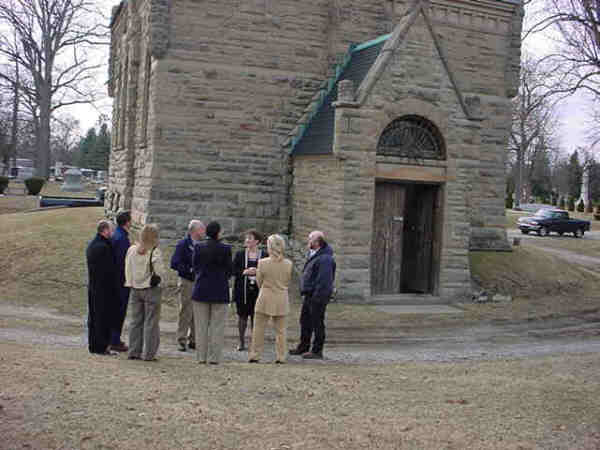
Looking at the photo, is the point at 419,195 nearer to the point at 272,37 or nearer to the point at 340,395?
the point at 272,37

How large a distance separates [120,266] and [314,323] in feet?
9.88

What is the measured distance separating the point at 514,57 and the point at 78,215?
1565 cm

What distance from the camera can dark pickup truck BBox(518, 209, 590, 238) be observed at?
39062 millimetres

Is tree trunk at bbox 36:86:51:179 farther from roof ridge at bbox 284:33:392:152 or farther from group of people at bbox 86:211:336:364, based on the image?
group of people at bbox 86:211:336:364

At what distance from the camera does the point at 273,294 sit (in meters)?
9.23

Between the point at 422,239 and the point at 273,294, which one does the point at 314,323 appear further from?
the point at 422,239

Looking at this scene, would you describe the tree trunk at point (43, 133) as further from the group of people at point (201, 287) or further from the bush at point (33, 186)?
the group of people at point (201, 287)

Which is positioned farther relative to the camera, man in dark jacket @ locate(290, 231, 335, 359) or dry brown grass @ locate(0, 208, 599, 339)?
dry brown grass @ locate(0, 208, 599, 339)

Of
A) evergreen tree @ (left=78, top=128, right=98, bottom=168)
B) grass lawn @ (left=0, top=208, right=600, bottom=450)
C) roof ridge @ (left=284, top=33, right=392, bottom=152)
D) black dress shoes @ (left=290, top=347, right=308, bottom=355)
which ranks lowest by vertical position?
black dress shoes @ (left=290, top=347, right=308, bottom=355)

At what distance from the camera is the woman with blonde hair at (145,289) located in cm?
859

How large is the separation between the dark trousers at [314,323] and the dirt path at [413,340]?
32cm

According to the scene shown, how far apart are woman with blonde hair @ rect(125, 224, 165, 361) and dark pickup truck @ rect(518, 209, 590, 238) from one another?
34.5 m

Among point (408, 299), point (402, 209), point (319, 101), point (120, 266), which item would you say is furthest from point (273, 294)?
point (319, 101)

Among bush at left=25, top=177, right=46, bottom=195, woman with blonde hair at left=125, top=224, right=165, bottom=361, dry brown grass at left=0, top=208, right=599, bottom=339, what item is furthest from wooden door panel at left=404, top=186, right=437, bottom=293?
bush at left=25, top=177, right=46, bottom=195
